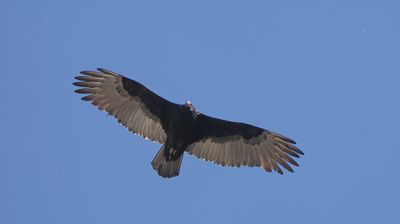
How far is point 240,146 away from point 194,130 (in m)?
0.99

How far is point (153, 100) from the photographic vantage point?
10.8m

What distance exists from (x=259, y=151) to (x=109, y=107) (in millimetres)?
2972

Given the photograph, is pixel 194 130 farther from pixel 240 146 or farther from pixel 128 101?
pixel 128 101

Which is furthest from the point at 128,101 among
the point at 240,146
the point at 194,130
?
the point at 240,146

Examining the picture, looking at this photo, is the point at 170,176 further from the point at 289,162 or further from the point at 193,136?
the point at 289,162

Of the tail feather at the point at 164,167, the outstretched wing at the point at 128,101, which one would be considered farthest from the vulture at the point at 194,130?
the tail feather at the point at 164,167

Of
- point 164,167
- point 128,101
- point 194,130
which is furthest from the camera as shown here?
point 128,101

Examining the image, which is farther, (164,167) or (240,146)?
(240,146)

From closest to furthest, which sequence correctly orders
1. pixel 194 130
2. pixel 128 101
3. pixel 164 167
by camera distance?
pixel 164 167
pixel 194 130
pixel 128 101

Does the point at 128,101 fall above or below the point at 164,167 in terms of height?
above

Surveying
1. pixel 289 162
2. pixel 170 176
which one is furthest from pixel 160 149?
pixel 289 162

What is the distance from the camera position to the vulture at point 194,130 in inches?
425

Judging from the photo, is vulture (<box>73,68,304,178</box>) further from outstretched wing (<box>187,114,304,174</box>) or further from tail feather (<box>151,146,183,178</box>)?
tail feather (<box>151,146,183,178</box>)

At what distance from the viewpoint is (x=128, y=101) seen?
35.9 ft
